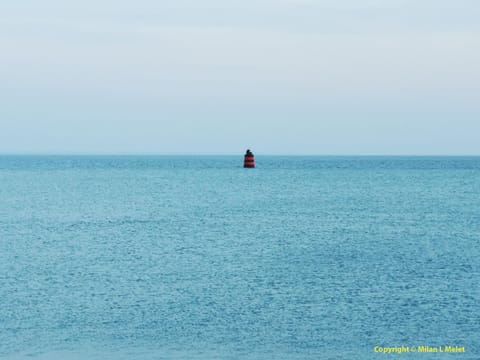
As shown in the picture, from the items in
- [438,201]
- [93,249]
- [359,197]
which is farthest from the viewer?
[359,197]

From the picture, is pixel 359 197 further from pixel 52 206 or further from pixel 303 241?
pixel 303 241

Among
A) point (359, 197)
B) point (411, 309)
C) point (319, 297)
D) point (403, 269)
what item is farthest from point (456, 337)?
point (359, 197)

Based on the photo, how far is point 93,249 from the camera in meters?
45.5

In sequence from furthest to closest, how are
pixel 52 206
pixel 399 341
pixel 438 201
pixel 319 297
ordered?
pixel 438 201, pixel 52 206, pixel 319 297, pixel 399 341

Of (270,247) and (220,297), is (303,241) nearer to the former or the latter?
(270,247)

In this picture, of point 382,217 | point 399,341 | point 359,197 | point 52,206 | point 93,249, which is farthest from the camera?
point 359,197

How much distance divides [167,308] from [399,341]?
28.8 ft

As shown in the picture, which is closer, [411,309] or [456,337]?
[456,337]

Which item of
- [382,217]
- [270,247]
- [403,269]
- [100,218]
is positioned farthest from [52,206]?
[403,269]

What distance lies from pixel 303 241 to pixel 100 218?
23834 millimetres

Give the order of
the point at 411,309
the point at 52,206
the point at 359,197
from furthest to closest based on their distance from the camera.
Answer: the point at 359,197, the point at 52,206, the point at 411,309

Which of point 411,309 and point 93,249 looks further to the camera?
point 93,249

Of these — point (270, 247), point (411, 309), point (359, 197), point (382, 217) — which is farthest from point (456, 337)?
point (359, 197)

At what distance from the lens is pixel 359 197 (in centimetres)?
9481
